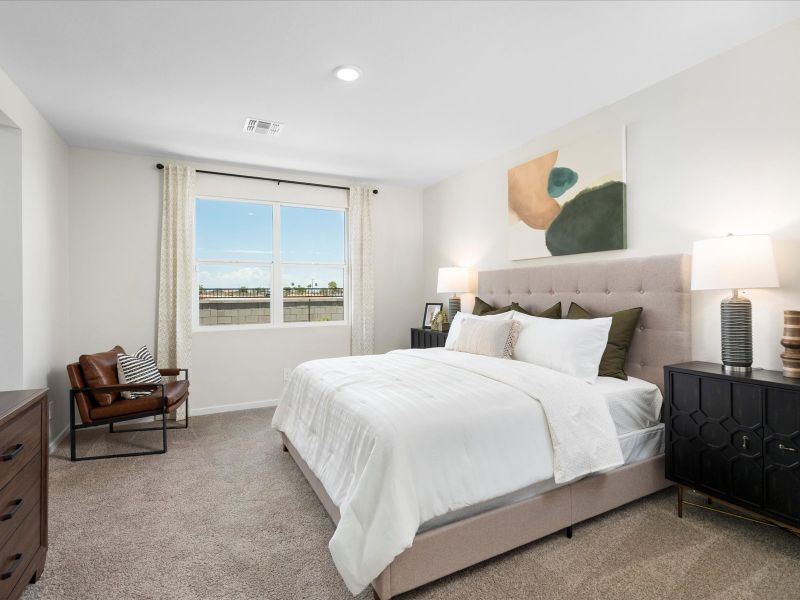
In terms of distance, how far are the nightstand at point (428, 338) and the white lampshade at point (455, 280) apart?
0.47 m

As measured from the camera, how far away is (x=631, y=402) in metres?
2.44

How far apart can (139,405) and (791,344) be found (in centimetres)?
422

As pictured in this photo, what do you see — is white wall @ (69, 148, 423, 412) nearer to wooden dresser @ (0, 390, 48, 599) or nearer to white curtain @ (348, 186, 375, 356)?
white curtain @ (348, 186, 375, 356)

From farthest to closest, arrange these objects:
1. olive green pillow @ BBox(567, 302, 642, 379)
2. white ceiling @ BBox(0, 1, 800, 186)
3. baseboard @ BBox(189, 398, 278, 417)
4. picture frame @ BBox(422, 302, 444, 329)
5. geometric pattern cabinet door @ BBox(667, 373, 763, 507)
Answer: picture frame @ BBox(422, 302, 444, 329), baseboard @ BBox(189, 398, 278, 417), olive green pillow @ BBox(567, 302, 642, 379), white ceiling @ BBox(0, 1, 800, 186), geometric pattern cabinet door @ BBox(667, 373, 763, 507)

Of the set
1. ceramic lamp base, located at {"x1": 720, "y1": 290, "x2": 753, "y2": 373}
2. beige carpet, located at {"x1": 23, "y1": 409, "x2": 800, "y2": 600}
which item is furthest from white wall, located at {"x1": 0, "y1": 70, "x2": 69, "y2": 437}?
ceramic lamp base, located at {"x1": 720, "y1": 290, "x2": 753, "y2": 373}

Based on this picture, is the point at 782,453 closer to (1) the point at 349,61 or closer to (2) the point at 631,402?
(2) the point at 631,402

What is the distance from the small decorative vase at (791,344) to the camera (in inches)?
79.4

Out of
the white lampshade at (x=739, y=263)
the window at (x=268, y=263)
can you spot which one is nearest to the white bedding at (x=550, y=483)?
the white lampshade at (x=739, y=263)

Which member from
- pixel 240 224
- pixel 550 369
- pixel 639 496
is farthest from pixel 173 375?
pixel 639 496

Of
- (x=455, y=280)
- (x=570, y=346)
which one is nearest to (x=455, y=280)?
(x=455, y=280)

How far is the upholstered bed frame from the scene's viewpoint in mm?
1722

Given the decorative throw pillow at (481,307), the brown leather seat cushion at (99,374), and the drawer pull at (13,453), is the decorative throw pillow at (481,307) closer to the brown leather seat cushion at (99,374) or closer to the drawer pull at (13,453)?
the brown leather seat cushion at (99,374)

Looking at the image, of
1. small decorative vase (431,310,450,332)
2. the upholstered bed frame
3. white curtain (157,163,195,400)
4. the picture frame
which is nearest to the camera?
the upholstered bed frame

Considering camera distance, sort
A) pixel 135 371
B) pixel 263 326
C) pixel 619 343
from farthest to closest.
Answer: pixel 263 326, pixel 135 371, pixel 619 343
